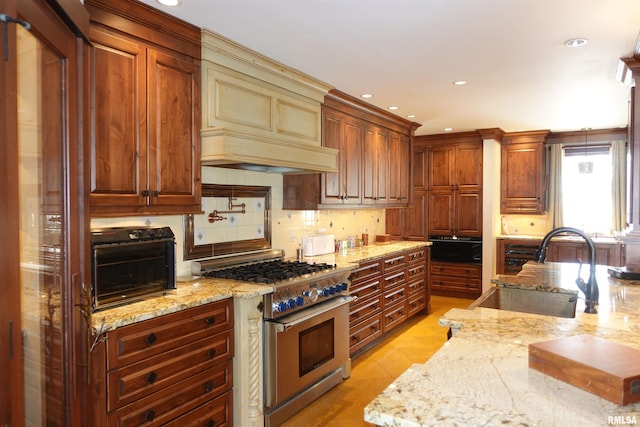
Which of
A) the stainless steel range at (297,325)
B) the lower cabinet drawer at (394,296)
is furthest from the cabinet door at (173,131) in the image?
the lower cabinet drawer at (394,296)

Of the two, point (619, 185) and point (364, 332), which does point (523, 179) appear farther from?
point (364, 332)

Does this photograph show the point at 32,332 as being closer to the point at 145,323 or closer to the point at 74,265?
the point at 74,265

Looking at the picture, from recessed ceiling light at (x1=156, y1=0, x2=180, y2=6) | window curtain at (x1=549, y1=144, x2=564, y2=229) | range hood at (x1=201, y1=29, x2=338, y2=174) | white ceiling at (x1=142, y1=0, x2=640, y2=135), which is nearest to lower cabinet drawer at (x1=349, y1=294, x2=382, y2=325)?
range hood at (x1=201, y1=29, x2=338, y2=174)

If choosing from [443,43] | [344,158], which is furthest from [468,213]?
[443,43]

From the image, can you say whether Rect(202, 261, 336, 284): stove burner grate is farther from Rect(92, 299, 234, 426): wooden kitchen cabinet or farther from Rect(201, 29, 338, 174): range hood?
Rect(201, 29, 338, 174): range hood

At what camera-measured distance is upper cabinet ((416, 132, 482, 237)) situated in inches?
257

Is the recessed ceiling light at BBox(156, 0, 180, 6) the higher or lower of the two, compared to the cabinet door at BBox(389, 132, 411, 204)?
higher

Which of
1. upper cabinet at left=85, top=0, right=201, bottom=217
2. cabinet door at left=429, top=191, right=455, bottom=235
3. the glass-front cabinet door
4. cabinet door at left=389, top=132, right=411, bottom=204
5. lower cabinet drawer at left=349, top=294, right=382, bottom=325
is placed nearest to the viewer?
the glass-front cabinet door

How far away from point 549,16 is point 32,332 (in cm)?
281

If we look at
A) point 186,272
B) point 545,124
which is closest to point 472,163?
point 545,124

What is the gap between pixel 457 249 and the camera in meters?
6.61

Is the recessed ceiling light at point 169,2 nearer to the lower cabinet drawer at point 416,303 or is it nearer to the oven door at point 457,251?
the lower cabinet drawer at point 416,303

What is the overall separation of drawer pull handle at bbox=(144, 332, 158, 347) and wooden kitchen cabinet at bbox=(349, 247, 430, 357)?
6.54 feet

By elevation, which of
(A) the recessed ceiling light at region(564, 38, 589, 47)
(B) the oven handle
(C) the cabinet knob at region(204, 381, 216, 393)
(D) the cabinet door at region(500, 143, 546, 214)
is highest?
(A) the recessed ceiling light at region(564, 38, 589, 47)
